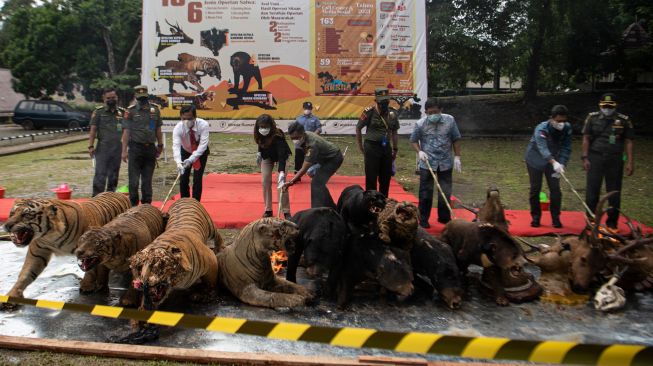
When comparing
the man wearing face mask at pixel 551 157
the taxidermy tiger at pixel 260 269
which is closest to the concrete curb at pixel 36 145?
the taxidermy tiger at pixel 260 269

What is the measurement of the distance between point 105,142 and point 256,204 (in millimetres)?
2611

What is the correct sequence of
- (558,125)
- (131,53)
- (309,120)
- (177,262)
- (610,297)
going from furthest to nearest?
(131,53) < (309,120) < (558,125) < (610,297) < (177,262)

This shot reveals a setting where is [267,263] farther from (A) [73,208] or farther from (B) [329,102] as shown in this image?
(B) [329,102]

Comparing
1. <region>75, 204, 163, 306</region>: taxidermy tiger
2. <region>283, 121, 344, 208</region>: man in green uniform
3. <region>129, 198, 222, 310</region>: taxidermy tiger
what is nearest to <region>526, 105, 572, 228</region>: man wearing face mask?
<region>283, 121, 344, 208</region>: man in green uniform

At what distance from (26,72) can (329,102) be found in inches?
856

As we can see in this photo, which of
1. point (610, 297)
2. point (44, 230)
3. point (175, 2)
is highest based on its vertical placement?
point (175, 2)

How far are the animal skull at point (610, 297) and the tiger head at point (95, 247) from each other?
4.50 meters

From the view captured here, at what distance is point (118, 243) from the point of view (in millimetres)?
4609

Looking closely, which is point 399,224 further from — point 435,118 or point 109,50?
point 109,50

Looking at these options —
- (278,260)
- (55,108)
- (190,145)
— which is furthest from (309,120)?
(55,108)

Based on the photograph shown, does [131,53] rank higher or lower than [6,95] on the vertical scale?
higher

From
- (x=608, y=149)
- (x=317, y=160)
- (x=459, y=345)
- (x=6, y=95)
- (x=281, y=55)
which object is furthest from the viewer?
(x=6, y=95)

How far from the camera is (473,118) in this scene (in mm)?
24781

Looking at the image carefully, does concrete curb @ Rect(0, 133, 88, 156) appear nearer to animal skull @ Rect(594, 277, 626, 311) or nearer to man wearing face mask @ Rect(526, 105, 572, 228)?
man wearing face mask @ Rect(526, 105, 572, 228)
